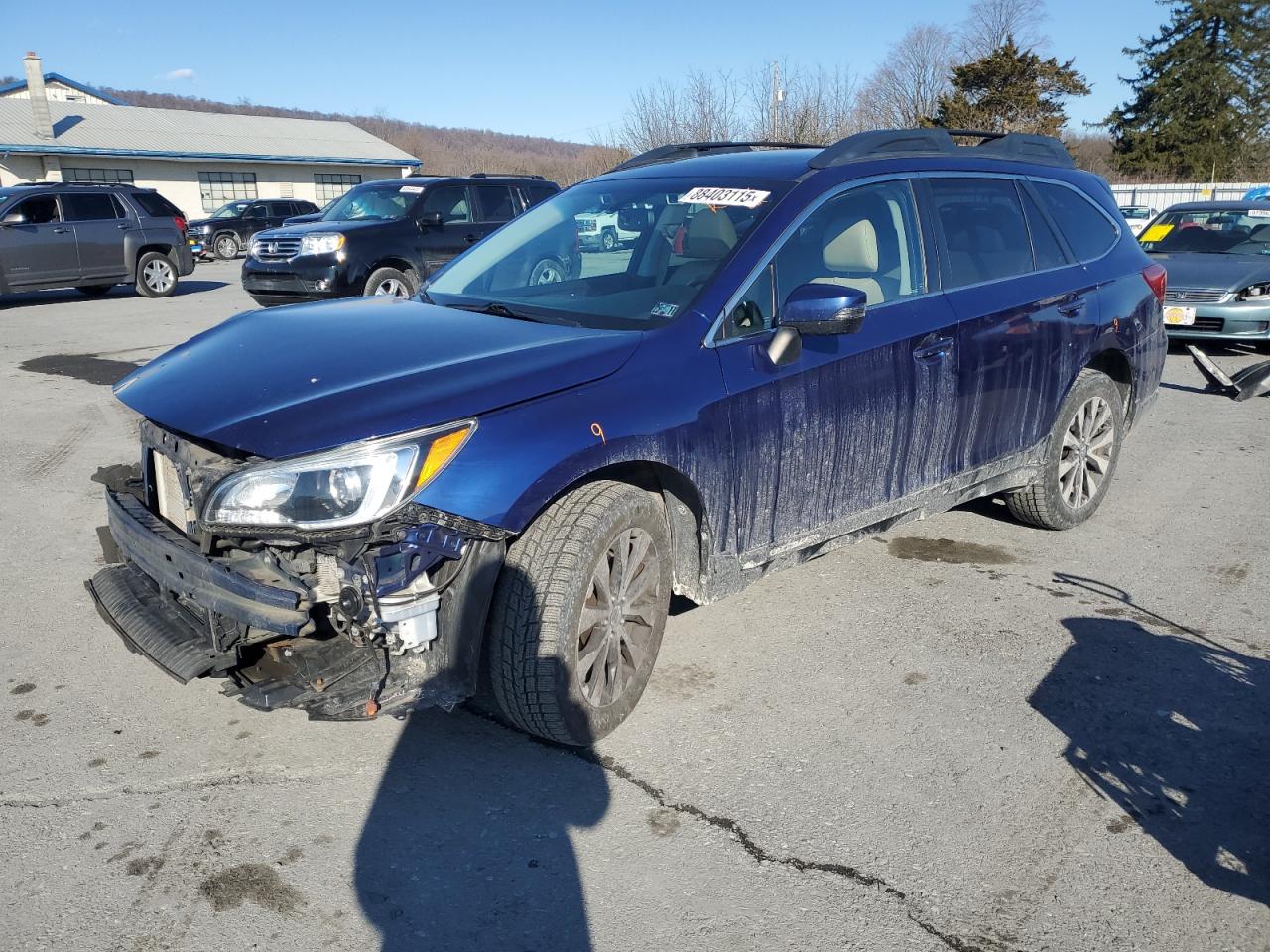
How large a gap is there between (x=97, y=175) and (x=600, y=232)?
3787 centimetres

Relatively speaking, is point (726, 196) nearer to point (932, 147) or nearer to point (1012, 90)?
point (932, 147)

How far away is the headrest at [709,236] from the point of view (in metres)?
3.84

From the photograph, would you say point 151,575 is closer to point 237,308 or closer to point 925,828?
point 925,828

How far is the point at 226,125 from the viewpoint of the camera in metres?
42.8

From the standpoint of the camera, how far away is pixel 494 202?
14148 mm

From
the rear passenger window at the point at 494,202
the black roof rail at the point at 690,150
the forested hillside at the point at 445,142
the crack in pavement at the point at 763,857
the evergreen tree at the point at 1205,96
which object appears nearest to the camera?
the crack in pavement at the point at 763,857

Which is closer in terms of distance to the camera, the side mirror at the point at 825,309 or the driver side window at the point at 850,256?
the side mirror at the point at 825,309

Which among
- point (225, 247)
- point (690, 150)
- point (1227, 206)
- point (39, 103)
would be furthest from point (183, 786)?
point (39, 103)

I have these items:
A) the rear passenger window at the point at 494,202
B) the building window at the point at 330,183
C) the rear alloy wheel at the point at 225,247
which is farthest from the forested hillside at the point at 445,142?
the rear passenger window at the point at 494,202

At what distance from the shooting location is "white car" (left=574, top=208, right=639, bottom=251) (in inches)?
171

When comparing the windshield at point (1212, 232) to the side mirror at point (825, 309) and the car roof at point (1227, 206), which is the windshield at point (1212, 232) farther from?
the side mirror at point (825, 309)

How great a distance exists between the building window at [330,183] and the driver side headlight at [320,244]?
32754 millimetres

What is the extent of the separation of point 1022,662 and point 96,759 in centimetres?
334

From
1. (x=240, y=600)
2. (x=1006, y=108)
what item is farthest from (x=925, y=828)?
(x=1006, y=108)
